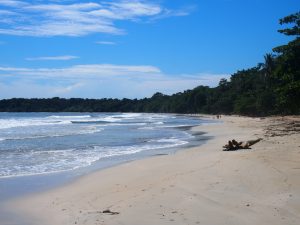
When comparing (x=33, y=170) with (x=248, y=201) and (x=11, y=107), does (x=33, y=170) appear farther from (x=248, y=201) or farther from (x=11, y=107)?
(x=11, y=107)

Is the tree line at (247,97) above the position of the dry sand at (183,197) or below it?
above

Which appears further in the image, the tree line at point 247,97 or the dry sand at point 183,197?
the tree line at point 247,97

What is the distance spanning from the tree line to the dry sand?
15.3 metres

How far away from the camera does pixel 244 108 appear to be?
79125mm

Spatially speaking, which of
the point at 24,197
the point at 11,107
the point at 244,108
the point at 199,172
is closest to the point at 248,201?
the point at 199,172

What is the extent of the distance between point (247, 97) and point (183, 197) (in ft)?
251

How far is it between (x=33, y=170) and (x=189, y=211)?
797 cm

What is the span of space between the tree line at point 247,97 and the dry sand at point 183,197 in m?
15.3

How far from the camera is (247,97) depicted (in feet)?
270

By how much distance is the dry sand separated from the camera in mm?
6703

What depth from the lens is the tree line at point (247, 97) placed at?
27422mm

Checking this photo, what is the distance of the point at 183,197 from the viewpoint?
811cm

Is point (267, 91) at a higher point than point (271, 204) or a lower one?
higher

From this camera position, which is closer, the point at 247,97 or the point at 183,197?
the point at 183,197
